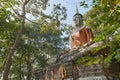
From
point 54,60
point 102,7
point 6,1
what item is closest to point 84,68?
point 54,60

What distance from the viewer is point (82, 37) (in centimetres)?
2133

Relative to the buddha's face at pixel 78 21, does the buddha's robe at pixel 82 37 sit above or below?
below

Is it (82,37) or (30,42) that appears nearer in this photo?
(82,37)

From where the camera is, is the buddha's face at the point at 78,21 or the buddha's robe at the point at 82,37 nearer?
the buddha's robe at the point at 82,37

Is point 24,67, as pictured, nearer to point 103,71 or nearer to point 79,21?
point 79,21

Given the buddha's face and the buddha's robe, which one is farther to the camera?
the buddha's face

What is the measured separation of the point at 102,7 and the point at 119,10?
0.32 meters

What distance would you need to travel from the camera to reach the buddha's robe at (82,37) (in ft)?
68.5

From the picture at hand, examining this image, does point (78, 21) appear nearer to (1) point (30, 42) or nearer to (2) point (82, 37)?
(2) point (82, 37)

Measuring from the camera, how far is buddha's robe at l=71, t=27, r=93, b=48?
822 inches

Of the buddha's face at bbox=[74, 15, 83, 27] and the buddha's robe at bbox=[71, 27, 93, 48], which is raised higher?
the buddha's face at bbox=[74, 15, 83, 27]

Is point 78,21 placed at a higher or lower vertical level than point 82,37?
higher

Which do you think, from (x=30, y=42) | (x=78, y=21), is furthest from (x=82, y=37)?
(x=30, y=42)

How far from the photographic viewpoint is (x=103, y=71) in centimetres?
1280
